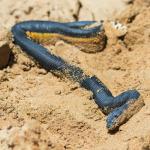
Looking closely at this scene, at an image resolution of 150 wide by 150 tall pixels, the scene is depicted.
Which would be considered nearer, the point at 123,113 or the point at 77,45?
the point at 123,113

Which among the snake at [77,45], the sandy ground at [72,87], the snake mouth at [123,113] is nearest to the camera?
the sandy ground at [72,87]

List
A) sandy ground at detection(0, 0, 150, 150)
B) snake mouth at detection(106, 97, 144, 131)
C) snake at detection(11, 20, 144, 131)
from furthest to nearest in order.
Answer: snake at detection(11, 20, 144, 131) → snake mouth at detection(106, 97, 144, 131) → sandy ground at detection(0, 0, 150, 150)

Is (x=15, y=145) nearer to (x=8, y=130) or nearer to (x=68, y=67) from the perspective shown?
(x=8, y=130)

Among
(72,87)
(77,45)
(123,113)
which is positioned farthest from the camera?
(77,45)

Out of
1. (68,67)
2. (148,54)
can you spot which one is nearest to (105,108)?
(68,67)

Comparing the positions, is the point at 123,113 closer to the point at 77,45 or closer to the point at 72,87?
the point at 72,87

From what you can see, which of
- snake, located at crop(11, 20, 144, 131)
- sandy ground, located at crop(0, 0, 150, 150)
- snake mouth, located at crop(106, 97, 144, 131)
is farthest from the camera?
snake, located at crop(11, 20, 144, 131)

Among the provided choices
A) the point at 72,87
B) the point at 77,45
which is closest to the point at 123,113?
the point at 72,87
